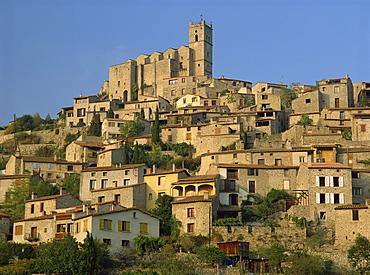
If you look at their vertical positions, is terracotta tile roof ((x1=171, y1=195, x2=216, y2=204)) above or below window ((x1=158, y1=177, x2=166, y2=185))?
below

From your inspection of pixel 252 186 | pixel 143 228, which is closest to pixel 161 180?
pixel 252 186

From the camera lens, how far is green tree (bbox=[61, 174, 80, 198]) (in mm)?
70688

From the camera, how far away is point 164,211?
192 ft

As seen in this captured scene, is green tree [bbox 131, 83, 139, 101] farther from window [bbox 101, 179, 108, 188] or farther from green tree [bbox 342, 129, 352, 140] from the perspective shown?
window [bbox 101, 179, 108, 188]

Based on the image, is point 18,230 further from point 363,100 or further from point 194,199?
point 363,100

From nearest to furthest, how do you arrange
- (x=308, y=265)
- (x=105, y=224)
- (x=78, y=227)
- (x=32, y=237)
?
1. (x=308, y=265)
2. (x=105, y=224)
3. (x=78, y=227)
4. (x=32, y=237)

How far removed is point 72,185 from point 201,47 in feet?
195

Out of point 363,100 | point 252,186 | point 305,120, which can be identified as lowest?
point 252,186

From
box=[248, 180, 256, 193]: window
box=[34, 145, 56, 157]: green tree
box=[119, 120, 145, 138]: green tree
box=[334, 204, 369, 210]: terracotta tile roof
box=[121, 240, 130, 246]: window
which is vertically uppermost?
box=[119, 120, 145, 138]: green tree

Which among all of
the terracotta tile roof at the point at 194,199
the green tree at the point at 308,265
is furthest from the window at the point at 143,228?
the green tree at the point at 308,265

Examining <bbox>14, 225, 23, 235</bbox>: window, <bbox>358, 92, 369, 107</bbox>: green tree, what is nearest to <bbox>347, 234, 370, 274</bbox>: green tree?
<bbox>14, 225, 23, 235</bbox>: window

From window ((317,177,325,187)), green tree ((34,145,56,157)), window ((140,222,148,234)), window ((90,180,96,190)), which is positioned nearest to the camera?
window ((140,222,148,234))

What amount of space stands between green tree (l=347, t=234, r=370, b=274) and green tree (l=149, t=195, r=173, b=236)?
49.7ft

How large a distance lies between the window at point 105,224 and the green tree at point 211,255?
7.41m
